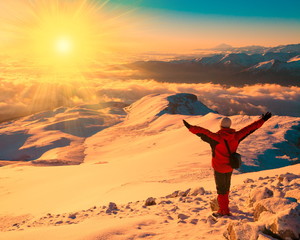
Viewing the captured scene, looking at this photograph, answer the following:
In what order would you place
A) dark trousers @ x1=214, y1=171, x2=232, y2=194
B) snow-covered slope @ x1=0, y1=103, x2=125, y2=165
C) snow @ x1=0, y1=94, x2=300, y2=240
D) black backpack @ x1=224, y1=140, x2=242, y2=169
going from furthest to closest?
1. snow-covered slope @ x1=0, y1=103, x2=125, y2=165
2. dark trousers @ x1=214, y1=171, x2=232, y2=194
3. snow @ x1=0, y1=94, x2=300, y2=240
4. black backpack @ x1=224, y1=140, x2=242, y2=169

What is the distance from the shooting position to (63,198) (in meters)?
14.4

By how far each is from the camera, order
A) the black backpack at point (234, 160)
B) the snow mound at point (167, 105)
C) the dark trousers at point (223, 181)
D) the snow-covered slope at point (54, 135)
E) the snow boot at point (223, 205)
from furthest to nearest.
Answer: the snow mound at point (167, 105) < the snow-covered slope at point (54, 135) < the snow boot at point (223, 205) < the dark trousers at point (223, 181) < the black backpack at point (234, 160)

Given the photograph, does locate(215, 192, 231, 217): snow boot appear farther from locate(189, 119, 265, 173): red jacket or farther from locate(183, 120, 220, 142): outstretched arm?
locate(183, 120, 220, 142): outstretched arm

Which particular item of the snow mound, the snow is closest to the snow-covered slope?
the snow mound

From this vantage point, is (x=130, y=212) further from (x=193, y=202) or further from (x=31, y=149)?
(x=31, y=149)

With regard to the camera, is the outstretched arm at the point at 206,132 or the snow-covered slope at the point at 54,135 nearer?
the outstretched arm at the point at 206,132

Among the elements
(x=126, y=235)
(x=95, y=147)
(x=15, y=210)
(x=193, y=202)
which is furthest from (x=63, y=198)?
(x=95, y=147)

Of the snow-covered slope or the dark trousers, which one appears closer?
the dark trousers

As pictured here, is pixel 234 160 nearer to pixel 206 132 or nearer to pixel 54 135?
pixel 206 132

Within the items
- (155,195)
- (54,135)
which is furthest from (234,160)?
(54,135)

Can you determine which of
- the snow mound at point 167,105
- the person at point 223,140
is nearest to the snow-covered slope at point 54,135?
the snow mound at point 167,105

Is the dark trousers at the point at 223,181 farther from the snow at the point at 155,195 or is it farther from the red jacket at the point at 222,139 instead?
the snow at the point at 155,195

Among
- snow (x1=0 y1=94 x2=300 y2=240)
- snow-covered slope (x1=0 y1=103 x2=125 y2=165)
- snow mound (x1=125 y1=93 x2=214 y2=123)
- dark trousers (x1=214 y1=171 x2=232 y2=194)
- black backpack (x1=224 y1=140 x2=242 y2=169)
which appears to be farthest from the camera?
snow mound (x1=125 y1=93 x2=214 y2=123)

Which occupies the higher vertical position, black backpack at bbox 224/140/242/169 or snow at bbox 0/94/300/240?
black backpack at bbox 224/140/242/169
